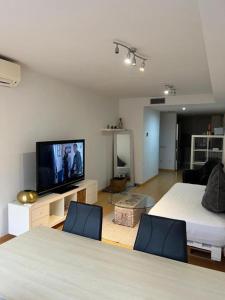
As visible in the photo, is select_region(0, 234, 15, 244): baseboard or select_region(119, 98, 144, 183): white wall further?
select_region(119, 98, 144, 183): white wall

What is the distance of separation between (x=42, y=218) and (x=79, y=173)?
1297mm

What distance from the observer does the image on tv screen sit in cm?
350

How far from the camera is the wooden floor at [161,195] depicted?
2701 millimetres

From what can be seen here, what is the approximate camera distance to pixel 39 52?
270 cm

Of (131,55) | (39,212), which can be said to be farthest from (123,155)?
(131,55)

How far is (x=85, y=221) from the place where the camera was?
1.99 m

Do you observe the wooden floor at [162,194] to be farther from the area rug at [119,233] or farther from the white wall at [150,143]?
the white wall at [150,143]

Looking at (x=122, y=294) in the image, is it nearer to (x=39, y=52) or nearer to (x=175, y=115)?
(x=39, y=52)

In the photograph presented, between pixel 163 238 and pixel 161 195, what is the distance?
13.1 feet

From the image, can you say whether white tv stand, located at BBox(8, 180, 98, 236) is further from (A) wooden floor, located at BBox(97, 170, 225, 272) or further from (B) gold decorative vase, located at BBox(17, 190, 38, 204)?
(A) wooden floor, located at BBox(97, 170, 225, 272)

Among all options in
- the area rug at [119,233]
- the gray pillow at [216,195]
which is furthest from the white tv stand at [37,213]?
the gray pillow at [216,195]

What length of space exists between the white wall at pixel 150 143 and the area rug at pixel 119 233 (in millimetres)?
2998

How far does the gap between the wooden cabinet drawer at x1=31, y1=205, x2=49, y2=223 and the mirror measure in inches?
124

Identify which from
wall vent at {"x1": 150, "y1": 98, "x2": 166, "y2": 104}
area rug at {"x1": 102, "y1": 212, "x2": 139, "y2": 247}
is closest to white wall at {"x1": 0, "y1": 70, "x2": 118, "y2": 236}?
area rug at {"x1": 102, "y1": 212, "x2": 139, "y2": 247}
